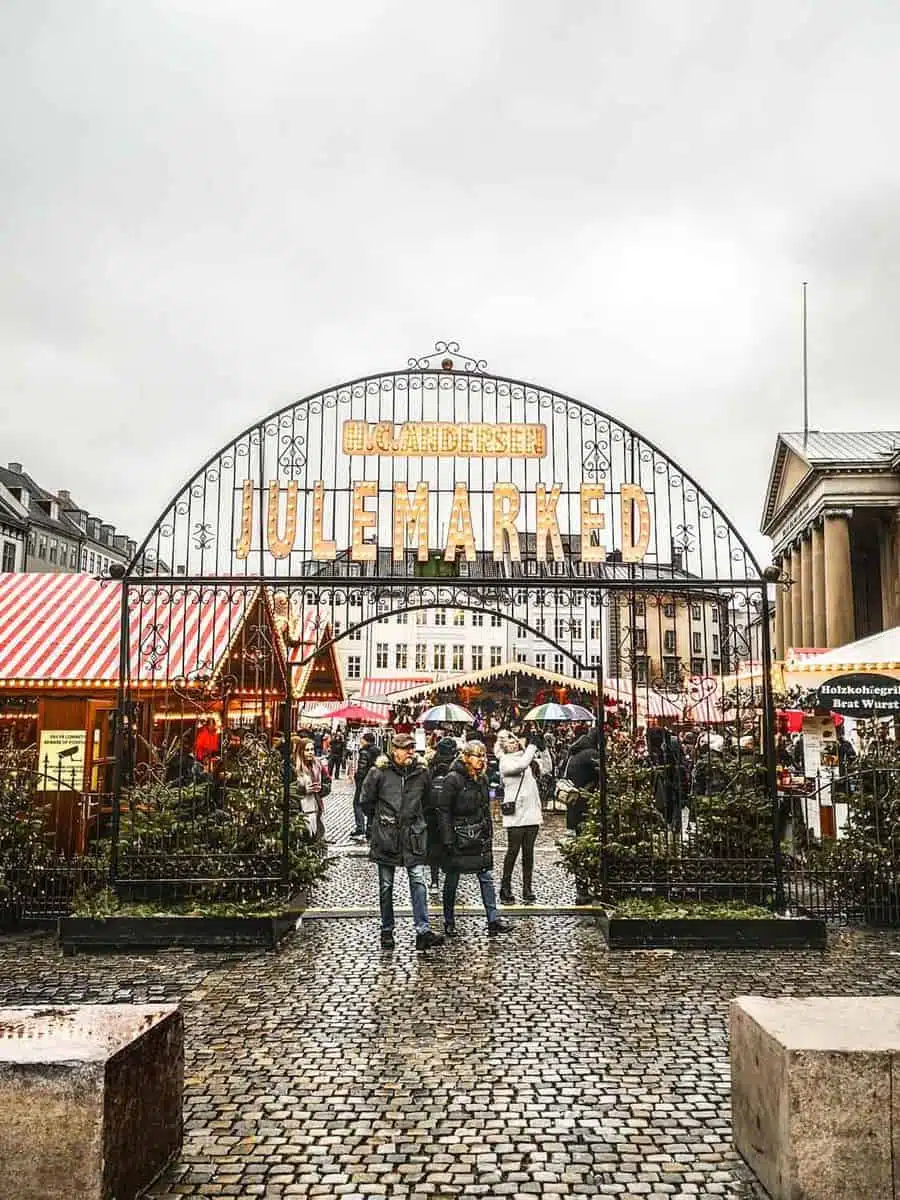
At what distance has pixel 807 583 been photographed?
45812mm

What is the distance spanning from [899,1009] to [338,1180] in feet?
9.94

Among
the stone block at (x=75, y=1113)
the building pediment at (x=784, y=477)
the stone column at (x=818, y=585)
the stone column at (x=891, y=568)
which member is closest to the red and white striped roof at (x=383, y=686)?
the stone column at (x=818, y=585)

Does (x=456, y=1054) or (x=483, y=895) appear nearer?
(x=456, y=1054)

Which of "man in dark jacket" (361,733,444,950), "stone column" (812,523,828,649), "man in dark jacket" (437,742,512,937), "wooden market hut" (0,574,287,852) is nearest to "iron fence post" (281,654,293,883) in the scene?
"man in dark jacket" (361,733,444,950)

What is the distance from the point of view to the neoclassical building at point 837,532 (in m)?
41.5

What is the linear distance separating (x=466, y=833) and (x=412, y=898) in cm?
94

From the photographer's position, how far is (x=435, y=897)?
12.5 metres

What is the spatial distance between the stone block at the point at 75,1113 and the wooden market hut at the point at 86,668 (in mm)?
6985

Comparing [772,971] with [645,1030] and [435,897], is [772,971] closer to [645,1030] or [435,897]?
[645,1030]

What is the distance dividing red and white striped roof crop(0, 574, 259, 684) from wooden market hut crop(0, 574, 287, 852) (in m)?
0.02

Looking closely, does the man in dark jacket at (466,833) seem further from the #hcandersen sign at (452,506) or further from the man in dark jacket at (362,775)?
the man in dark jacket at (362,775)

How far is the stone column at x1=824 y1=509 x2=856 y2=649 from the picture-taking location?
41781 millimetres

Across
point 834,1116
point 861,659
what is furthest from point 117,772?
point 861,659

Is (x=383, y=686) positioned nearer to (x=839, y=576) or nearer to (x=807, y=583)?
(x=807, y=583)
